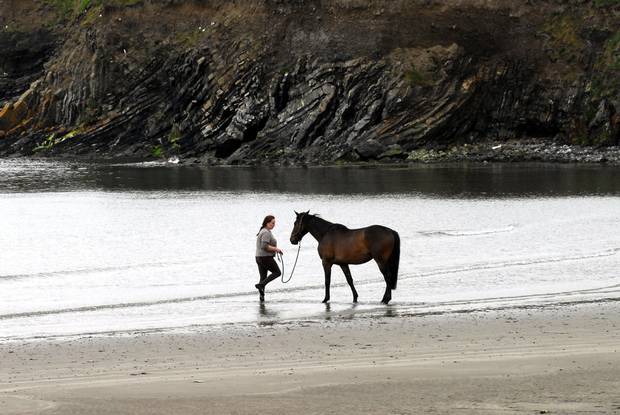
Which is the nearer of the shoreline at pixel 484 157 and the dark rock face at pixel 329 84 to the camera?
the shoreline at pixel 484 157

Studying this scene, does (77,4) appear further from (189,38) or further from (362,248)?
(362,248)

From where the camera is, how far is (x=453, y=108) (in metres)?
92.2

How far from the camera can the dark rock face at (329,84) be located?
92.2 meters

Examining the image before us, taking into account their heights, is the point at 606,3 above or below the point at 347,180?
above

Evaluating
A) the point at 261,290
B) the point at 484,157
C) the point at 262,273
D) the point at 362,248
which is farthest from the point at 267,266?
the point at 484,157

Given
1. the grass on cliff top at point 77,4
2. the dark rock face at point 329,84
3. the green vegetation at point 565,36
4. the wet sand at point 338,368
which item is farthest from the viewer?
the grass on cliff top at point 77,4

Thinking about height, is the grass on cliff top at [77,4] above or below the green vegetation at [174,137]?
above

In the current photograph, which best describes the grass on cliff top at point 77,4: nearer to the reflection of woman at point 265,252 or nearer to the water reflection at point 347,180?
the water reflection at point 347,180

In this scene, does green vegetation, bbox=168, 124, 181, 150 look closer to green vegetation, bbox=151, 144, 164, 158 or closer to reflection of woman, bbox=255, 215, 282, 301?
green vegetation, bbox=151, 144, 164, 158

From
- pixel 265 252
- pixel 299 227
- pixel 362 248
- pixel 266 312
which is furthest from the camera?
pixel 265 252

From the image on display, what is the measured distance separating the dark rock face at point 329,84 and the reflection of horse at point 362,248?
67.0 m

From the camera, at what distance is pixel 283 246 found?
35938 millimetres

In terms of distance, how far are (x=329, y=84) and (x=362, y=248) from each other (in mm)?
77102

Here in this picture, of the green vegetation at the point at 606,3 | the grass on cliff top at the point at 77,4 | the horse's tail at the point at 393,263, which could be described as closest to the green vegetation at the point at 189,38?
the grass on cliff top at the point at 77,4
